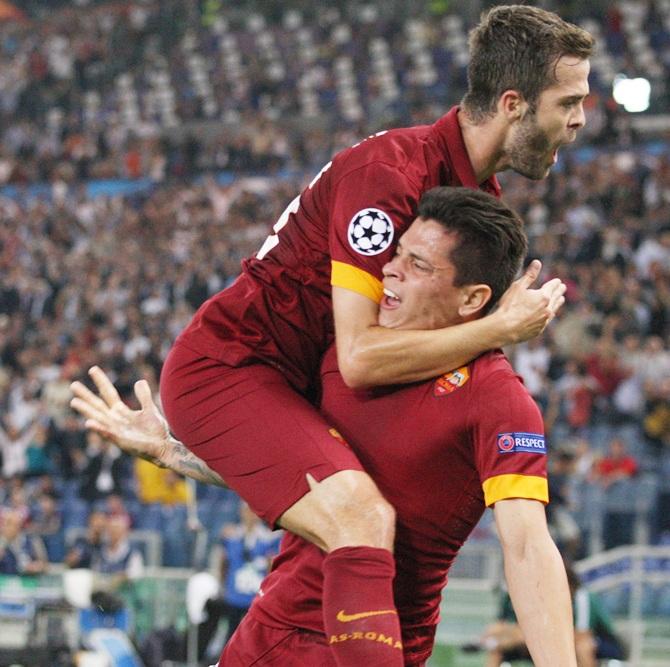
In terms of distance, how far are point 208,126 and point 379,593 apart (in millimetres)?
20143

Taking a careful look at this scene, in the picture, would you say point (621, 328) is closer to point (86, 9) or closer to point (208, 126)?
point (208, 126)

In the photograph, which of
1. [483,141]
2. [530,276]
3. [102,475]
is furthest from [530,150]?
[102,475]

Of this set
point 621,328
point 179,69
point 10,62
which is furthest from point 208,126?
point 621,328

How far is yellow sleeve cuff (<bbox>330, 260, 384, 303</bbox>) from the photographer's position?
127 inches

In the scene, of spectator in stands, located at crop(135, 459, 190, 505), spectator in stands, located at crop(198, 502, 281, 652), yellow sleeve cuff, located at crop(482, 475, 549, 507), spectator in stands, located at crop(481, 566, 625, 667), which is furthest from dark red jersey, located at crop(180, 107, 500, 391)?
spectator in stands, located at crop(135, 459, 190, 505)

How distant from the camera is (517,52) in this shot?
350 centimetres

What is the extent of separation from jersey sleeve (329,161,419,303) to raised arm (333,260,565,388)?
0.05 meters

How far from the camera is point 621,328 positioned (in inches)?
445

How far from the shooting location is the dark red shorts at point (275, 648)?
3.08m

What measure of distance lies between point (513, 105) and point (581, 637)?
312cm

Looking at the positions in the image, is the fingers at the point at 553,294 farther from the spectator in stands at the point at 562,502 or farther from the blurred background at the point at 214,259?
the spectator in stands at the point at 562,502

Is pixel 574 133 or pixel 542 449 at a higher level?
pixel 574 133

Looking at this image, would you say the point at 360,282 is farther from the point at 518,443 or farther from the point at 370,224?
the point at 518,443

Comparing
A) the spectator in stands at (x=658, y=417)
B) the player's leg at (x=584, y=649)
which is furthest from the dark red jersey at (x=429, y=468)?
the spectator in stands at (x=658, y=417)
